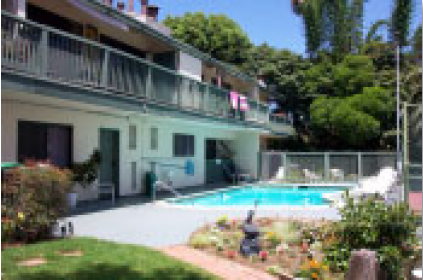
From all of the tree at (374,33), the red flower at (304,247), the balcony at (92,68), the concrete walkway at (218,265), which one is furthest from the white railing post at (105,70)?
the tree at (374,33)

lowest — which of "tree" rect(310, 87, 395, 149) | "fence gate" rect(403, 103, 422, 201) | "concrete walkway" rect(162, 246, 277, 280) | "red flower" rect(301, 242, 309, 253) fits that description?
"concrete walkway" rect(162, 246, 277, 280)

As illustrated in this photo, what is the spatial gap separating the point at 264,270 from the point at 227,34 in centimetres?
3216

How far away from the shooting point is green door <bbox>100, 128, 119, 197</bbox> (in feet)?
45.1

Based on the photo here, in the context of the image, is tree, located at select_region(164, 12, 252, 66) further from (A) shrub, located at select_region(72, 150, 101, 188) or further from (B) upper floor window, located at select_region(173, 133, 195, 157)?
(A) shrub, located at select_region(72, 150, 101, 188)

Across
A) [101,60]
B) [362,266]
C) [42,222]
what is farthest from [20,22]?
[362,266]

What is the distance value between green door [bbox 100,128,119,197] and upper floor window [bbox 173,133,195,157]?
427 centimetres

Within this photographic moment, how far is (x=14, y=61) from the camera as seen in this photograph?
8234mm

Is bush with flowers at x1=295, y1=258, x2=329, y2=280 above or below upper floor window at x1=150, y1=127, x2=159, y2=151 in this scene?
below

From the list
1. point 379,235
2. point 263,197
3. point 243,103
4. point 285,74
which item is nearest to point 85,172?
point 379,235

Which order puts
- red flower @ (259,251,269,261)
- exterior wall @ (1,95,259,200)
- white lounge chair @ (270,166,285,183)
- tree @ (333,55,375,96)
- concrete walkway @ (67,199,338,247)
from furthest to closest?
1. tree @ (333,55,375,96)
2. white lounge chair @ (270,166,285,183)
3. exterior wall @ (1,95,259,200)
4. concrete walkway @ (67,199,338,247)
5. red flower @ (259,251,269,261)

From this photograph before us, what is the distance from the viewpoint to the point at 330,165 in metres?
22.9

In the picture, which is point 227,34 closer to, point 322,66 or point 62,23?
point 322,66

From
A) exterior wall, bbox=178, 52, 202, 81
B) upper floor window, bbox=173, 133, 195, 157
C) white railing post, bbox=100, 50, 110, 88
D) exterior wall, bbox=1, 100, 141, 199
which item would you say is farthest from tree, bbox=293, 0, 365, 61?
white railing post, bbox=100, 50, 110, 88

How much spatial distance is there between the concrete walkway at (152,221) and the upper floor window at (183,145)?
5672 millimetres
